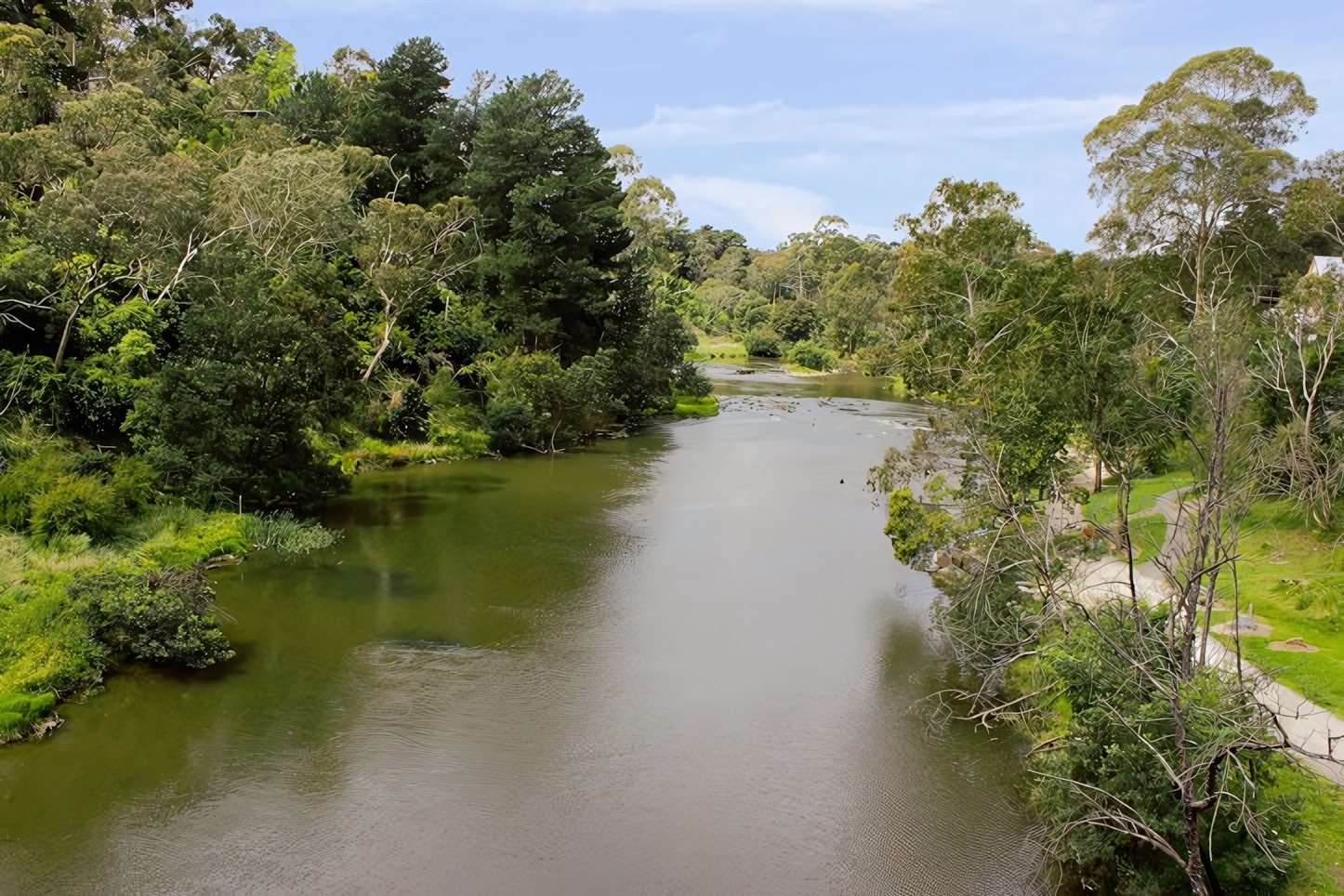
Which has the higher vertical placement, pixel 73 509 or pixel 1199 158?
pixel 1199 158

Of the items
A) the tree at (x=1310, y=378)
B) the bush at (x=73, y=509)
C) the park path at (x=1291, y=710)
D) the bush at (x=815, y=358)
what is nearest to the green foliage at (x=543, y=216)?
the bush at (x=73, y=509)

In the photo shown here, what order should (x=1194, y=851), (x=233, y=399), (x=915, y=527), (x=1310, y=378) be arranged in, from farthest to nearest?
1. (x=233, y=399)
2. (x=1310, y=378)
3. (x=915, y=527)
4. (x=1194, y=851)

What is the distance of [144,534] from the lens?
19.4m

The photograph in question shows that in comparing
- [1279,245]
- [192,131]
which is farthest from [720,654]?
[192,131]

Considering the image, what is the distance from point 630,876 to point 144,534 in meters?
14.2

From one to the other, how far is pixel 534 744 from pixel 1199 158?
30191 millimetres

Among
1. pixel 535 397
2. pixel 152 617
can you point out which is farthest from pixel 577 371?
pixel 152 617

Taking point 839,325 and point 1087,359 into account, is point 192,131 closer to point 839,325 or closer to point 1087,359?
point 1087,359

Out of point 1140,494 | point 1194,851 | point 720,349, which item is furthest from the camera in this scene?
point 720,349

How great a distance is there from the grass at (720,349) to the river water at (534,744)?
6522 centimetres

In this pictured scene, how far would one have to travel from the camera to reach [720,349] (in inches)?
3676

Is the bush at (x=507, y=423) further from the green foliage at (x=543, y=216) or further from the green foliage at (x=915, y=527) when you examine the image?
the green foliage at (x=915, y=527)

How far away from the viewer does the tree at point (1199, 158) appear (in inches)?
1217

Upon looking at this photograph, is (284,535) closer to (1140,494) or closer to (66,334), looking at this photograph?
(66,334)
